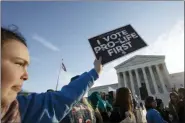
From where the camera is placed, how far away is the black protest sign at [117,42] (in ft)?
6.35

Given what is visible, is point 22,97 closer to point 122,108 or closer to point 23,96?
point 23,96

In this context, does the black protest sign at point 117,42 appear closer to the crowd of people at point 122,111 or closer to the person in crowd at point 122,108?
the crowd of people at point 122,111

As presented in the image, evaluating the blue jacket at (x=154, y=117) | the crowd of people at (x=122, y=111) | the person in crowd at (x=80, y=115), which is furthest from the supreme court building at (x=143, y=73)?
the person in crowd at (x=80, y=115)

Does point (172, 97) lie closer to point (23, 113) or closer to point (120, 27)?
point (120, 27)

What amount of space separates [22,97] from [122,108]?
9.01 ft

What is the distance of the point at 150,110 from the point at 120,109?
0.71m

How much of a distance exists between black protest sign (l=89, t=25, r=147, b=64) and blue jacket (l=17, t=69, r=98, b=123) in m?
0.91

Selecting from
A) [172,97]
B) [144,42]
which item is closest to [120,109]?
[144,42]

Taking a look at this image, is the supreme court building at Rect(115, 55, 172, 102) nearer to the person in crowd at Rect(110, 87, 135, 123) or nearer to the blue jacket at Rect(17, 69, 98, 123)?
the person in crowd at Rect(110, 87, 135, 123)

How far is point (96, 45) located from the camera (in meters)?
1.97

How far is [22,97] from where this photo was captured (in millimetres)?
921

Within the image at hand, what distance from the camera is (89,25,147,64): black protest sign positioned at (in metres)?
→ 1.93

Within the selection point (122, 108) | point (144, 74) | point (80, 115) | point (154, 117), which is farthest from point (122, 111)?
point (144, 74)

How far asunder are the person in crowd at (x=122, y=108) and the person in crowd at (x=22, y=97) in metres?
2.39
